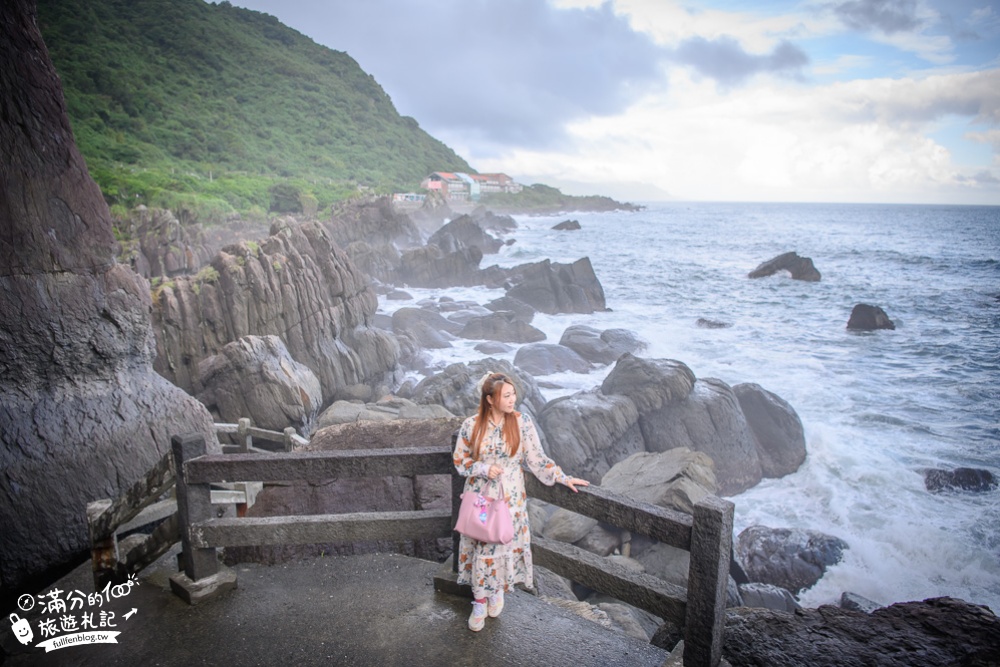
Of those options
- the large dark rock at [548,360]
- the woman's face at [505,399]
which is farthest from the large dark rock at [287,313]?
the woman's face at [505,399]

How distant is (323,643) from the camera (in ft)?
12.6

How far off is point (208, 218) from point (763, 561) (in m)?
25.8

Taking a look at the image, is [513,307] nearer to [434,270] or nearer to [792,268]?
Result: [434,270]

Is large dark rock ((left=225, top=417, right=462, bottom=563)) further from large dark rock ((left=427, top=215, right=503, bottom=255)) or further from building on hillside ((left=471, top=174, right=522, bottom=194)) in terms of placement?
building on hillside ((left=471, top=174, right=522, bottom=194))

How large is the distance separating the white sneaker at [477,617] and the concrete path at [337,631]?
6 cm

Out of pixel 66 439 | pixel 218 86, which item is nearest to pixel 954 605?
pixel 66 439

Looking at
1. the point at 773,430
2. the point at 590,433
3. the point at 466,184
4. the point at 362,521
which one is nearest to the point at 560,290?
the point at 773,430

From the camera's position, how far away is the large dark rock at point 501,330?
92.3 ft

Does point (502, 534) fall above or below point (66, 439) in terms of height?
above

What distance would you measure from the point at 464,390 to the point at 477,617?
43.9 feet

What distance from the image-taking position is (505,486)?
12.4 ft

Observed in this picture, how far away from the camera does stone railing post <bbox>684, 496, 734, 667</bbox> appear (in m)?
3.16

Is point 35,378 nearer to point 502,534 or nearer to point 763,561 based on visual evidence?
point 502,534

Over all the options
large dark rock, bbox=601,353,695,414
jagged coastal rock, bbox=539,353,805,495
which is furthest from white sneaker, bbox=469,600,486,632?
large dark rock, bbox=601,353,695,414
